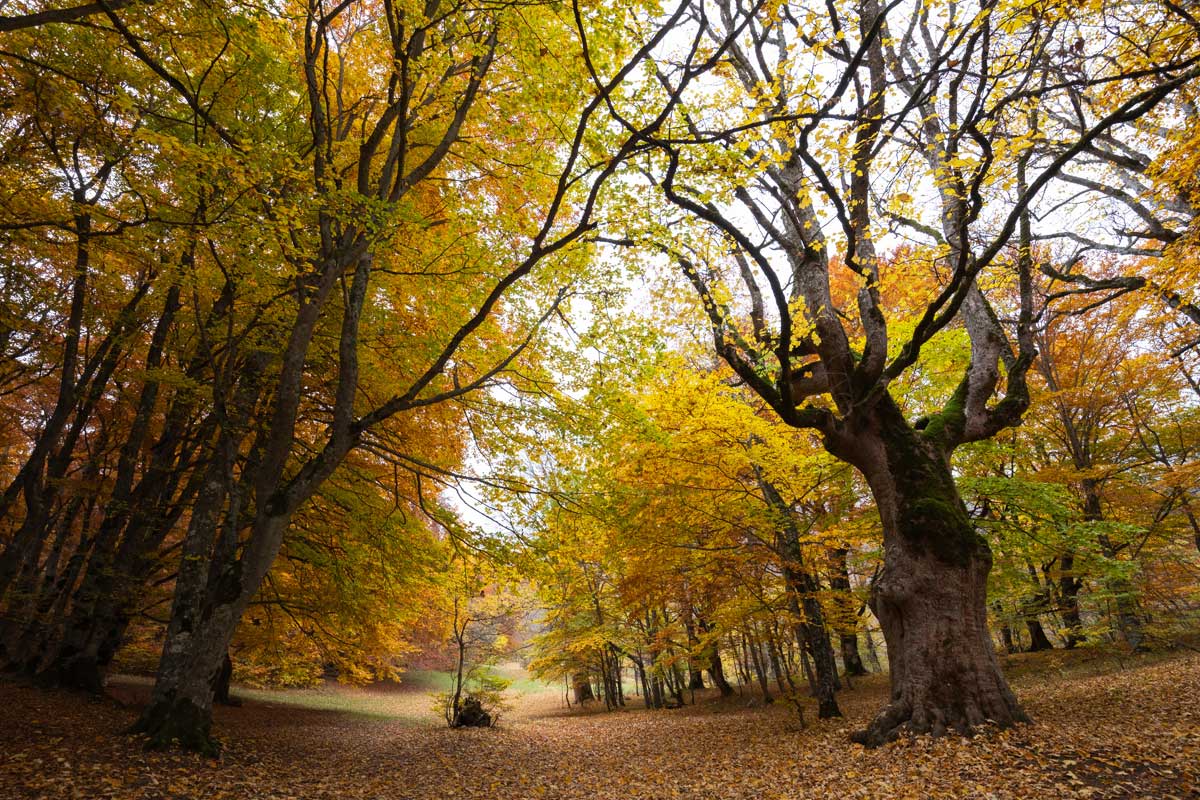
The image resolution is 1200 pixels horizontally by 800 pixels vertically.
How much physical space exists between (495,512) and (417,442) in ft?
10.2

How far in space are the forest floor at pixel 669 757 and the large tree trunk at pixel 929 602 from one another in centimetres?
37

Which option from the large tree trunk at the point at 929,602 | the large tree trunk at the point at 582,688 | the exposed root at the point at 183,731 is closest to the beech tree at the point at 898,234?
the large tree trunk at the point at 929,602

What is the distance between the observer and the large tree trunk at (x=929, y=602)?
541 cm

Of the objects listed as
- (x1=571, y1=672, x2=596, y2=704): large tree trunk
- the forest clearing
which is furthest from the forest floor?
(x1=571, y1=672, x2=596, y2=704): large tree trunk

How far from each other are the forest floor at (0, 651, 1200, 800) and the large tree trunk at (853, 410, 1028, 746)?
0.37 m

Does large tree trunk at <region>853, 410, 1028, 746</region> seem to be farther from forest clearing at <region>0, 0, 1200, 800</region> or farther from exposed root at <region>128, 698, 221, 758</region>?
exposed root at <region>128, 698, 221, 758</region>

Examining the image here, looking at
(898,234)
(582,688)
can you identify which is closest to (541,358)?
(898,234)

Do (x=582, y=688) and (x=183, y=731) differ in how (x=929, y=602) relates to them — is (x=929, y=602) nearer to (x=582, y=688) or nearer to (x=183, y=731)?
(x=183, y=731)

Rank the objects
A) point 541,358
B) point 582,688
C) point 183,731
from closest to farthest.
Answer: point 183,731
point 541,358
point 582,688

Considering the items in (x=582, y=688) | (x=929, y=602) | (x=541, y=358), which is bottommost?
(x=582, y=688)

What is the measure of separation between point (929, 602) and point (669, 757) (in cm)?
471

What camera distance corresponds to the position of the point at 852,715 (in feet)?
30.1

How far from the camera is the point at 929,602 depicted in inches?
227

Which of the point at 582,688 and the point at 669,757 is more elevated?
the point at 669,757
